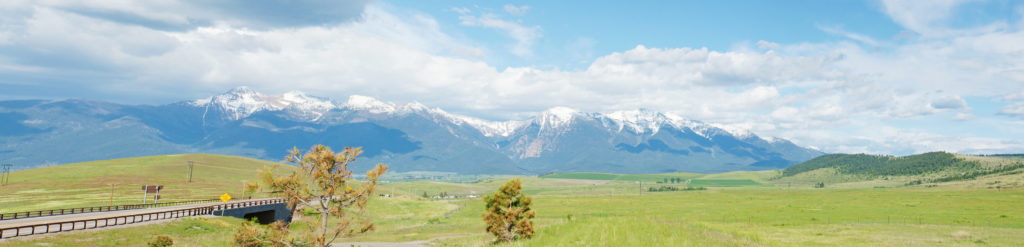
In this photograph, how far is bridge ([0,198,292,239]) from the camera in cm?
5688

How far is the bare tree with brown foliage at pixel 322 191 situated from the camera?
3167cm

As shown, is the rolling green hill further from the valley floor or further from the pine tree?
the pine tree

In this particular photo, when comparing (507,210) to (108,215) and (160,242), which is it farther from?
(108,215)

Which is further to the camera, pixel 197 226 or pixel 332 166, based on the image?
pixel 197 226

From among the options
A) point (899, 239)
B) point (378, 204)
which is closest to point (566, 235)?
point (899, 239)

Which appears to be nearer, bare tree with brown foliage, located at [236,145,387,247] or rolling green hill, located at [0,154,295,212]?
bare tree with brown foliage, located at [236,145,387,247]

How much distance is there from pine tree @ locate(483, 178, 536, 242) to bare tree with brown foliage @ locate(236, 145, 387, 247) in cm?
1282

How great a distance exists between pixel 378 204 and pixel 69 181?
106 m

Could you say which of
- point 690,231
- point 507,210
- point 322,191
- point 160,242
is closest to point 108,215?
point 160,242

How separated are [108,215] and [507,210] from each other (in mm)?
61312

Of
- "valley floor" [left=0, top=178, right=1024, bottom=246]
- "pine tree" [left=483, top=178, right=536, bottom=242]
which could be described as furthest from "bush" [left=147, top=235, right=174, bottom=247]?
"pine tree" [left=483, top=178, right=536, bottom=242]

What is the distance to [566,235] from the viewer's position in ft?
79.6

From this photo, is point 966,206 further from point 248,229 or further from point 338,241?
point 248,229

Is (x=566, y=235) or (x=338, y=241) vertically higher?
(x=566, y=235)
